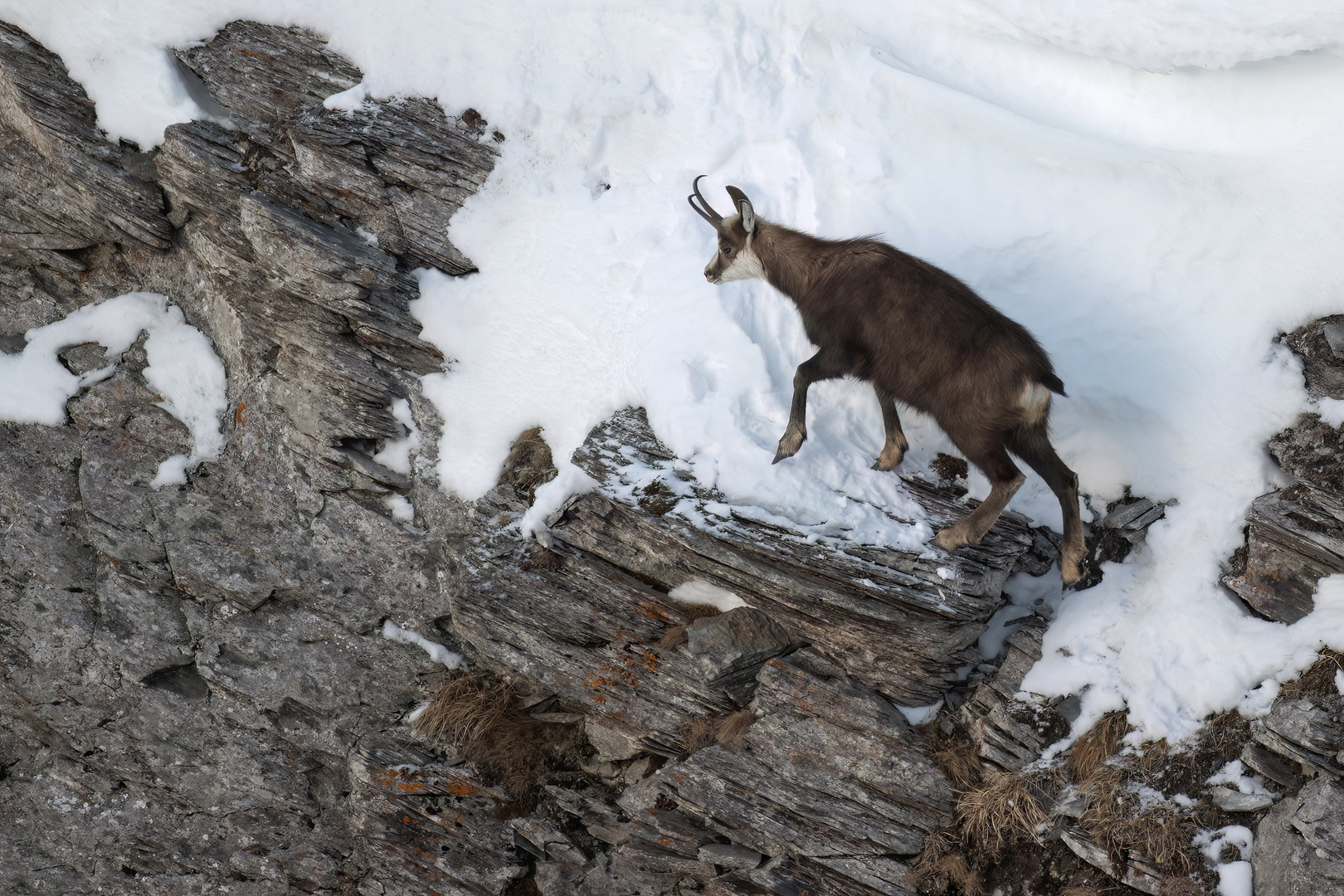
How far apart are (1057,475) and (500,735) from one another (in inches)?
226

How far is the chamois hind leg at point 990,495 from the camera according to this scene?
668 centimetres

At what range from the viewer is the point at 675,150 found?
949 cm

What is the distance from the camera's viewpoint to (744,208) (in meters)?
7.45

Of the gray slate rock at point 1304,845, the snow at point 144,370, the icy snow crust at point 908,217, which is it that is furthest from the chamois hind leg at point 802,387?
the snow at point 144,370

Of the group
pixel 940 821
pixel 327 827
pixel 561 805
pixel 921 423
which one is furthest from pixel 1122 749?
pixel 327 827

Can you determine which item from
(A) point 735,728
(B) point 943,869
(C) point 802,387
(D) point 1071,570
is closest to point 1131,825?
(B) point 943,869

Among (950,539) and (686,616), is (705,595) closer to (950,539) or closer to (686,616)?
(686,616)

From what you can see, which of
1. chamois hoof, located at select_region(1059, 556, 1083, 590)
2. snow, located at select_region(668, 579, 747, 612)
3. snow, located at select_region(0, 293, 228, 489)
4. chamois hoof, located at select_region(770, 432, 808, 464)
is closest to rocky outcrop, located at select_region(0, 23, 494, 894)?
snow, located at select_region(0, 293, 228, 489)

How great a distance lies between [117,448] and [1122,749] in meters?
10.3

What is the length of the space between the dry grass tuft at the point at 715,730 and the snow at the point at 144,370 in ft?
19.4

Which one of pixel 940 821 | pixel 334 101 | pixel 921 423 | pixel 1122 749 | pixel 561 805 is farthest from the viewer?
pixel 334 101

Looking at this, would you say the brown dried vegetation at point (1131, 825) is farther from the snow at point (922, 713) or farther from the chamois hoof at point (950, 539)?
the chamois hoof at point (950, 539)

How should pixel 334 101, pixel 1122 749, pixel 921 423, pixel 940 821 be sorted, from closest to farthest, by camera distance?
pixel 1122 749 < pixel 940 821 < pixel 921 423 < pixel 334 101

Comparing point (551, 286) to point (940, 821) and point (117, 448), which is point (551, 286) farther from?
point (940, 821)
